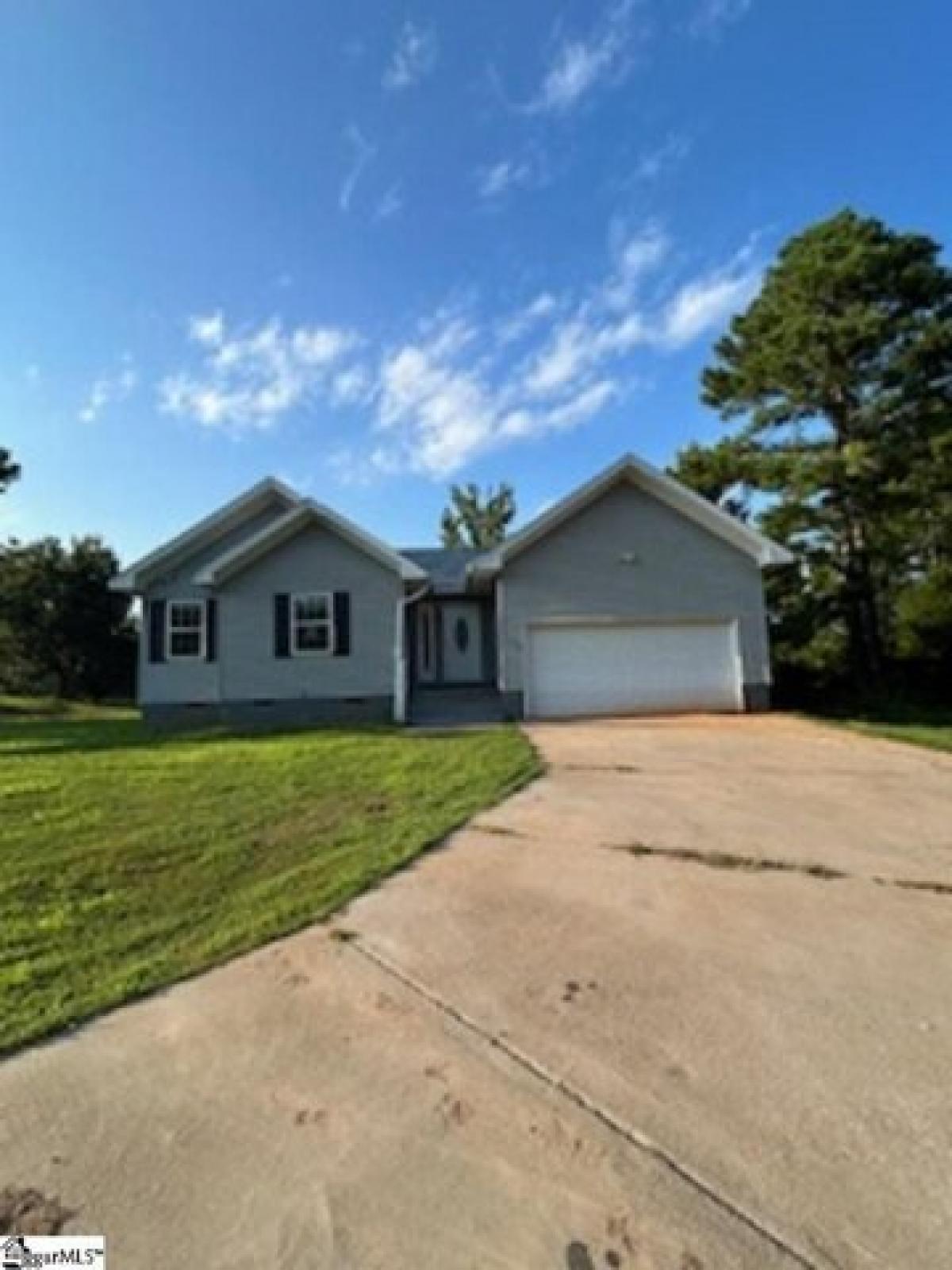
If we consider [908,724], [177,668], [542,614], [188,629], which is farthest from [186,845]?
[908,724]

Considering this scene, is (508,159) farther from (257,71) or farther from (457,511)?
(457,511)

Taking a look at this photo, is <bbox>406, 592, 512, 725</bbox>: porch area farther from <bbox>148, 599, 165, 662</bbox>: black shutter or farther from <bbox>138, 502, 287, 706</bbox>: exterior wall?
<bbox>148, 599, 165, 662</bbox>: black shutter

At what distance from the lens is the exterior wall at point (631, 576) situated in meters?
17.3

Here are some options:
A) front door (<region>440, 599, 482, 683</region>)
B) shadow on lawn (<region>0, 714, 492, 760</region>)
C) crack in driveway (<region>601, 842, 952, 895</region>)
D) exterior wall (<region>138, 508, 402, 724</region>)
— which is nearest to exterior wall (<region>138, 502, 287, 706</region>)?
exterior wall (<region>138, 508, 402, 724</region>)

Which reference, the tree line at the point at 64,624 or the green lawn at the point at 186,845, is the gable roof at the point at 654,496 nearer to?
the green lawn at the point at 186,845

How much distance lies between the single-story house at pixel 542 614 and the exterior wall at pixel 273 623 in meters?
0.02

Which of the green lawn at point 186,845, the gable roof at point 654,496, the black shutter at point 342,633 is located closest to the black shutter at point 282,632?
the black shutter at point 342,633

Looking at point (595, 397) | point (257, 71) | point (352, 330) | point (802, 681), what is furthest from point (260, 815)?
point (595, 397)

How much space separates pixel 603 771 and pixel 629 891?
4.58 metres

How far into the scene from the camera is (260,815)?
24.4ft

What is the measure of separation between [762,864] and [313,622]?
42.9 ft

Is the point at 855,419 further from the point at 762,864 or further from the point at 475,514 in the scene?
the point at 475,514

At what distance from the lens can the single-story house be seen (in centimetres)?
1723

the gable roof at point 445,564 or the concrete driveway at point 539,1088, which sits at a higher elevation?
the gable roof at point 445,564
